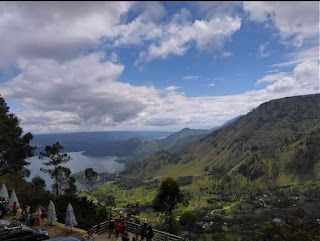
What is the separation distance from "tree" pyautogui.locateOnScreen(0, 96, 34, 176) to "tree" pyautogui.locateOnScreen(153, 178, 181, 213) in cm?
2511

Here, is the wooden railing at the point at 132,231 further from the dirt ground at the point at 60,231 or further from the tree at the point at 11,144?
the tree at the point at 11,144

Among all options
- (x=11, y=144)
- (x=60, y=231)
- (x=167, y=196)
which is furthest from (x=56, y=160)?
(x=60, y=231)

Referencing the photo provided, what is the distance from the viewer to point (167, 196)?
243ft

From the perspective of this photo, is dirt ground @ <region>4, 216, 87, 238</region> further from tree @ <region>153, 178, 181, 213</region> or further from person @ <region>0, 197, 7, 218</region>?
tree @ <region>153, 178, 181, 213</region>

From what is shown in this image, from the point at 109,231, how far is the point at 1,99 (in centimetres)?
4744

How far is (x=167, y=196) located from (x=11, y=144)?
2905 centimetres

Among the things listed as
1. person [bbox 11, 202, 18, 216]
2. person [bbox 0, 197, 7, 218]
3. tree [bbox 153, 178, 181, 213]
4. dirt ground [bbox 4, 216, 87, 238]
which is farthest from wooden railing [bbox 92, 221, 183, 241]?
tree [bbox 153, 178, 181, 213]

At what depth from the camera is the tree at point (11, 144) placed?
68.5 meters

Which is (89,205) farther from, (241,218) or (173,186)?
(241,218)

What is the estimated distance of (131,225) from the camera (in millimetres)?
36500

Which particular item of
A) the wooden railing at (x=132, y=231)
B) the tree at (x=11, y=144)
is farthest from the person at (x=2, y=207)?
the tree at (x=11, y=144)

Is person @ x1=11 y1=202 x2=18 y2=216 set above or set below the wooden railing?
above

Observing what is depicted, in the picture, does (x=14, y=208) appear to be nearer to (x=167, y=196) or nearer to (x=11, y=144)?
(x=11, y=144)

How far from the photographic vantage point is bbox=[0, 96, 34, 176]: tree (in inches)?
2697
